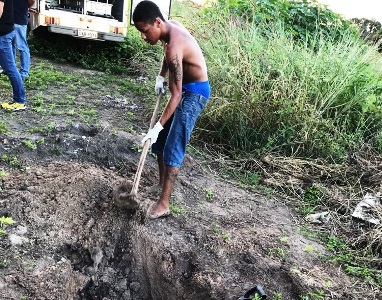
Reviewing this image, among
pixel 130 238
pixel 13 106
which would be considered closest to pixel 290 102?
pixel 130 238

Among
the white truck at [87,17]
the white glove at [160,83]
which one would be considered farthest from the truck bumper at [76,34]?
the white glove at [160,83]

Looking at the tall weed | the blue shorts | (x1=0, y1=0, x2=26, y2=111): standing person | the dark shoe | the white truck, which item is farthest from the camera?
the white truck

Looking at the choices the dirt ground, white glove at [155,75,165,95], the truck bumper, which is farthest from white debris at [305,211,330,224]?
the truck bumper

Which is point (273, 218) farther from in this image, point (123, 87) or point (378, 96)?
point (123, 87)

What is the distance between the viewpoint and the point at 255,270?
296 cm

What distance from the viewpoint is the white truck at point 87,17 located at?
7.37 meters

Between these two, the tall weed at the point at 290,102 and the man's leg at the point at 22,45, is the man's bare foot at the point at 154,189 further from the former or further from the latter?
the man's leg at the point at 22,45

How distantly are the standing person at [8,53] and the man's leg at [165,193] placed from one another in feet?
8.05

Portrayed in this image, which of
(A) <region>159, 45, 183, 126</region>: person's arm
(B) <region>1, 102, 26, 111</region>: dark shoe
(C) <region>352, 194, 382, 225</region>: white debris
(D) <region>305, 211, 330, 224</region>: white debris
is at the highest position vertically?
(A) <region>159, 45, 183, 126</region>: person's arm

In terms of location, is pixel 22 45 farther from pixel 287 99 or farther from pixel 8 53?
pixel 287 99

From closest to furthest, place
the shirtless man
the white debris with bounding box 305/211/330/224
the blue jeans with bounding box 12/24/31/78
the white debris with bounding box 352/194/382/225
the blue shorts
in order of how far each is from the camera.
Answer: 1. the shirtless man
2. the blue shorts
3. the white debris with bounding box 352/194/382/225
4. the white debris with bounding box 305/211/330/224
5. the blue jeans with bounding box 12/24/31/78

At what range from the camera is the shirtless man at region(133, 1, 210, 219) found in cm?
293

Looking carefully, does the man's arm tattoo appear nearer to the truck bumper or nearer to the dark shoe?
the dark shoe

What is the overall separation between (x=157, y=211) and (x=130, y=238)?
304mm
